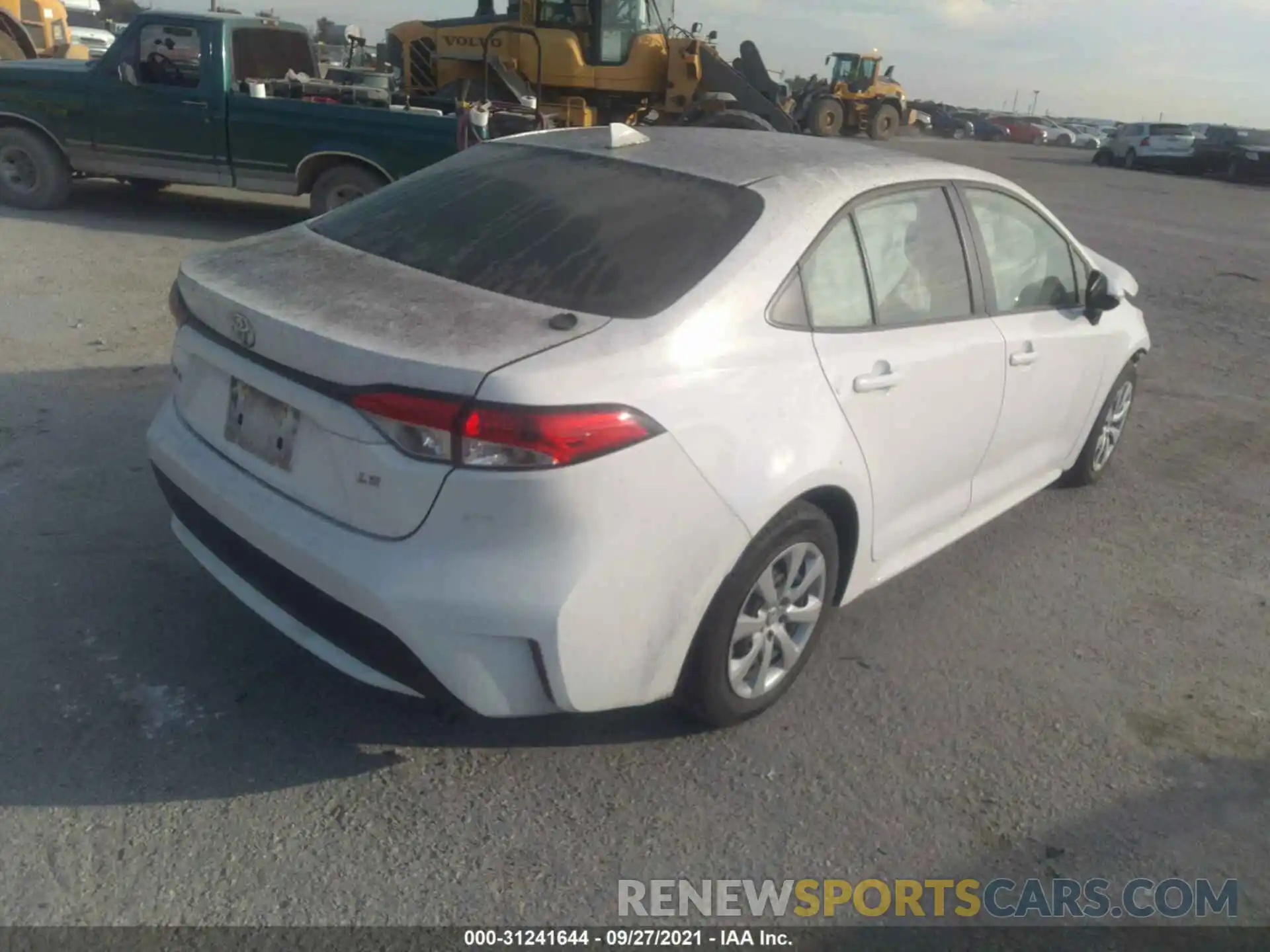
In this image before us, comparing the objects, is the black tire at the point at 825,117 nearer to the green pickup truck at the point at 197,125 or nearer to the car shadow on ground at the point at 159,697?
the green pickup truck at the point at 197,125

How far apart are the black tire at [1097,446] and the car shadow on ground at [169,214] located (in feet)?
24.5

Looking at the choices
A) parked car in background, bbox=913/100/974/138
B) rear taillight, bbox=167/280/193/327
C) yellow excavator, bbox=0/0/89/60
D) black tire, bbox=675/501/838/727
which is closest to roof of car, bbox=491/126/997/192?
black tire, bbox=675/501/838/727

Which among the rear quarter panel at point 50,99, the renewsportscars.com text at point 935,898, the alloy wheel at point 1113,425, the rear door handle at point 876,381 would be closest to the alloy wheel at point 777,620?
the rear door handle at point 876,381

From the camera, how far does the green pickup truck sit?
9664 millimetres

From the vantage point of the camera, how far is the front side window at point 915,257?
3.54m

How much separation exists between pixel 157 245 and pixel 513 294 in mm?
7434

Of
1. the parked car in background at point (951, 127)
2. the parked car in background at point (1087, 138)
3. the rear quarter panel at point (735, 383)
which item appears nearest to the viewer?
the rear quarter panel at point (735, 383)

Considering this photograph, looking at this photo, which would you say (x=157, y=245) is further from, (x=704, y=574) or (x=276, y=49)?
(x=704, y=574)

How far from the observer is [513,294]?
300 centimetres

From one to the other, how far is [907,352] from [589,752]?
1.57m

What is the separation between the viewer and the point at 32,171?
33.5 feet

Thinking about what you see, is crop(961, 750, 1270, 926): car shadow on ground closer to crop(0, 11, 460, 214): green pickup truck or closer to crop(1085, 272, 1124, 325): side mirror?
crop(1085, 272, 1124, 325): side mirror

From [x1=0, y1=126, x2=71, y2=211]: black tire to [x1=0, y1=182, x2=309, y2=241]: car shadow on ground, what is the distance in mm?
111

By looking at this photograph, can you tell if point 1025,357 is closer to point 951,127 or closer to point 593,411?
point 593,411
